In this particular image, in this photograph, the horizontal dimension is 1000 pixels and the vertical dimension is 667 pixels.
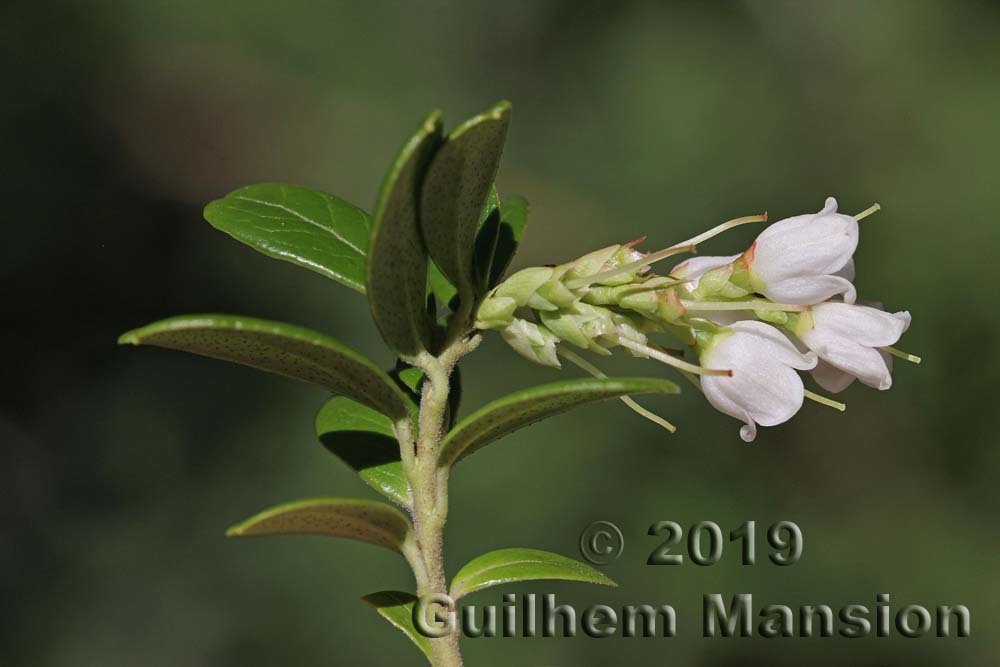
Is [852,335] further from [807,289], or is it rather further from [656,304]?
[656,304]

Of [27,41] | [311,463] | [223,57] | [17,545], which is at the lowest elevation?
[17,545]

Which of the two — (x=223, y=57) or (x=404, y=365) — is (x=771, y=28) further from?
(x=404, y=365)

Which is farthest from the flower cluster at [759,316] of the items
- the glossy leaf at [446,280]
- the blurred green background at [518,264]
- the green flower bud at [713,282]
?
the blurred green background at [518,264]

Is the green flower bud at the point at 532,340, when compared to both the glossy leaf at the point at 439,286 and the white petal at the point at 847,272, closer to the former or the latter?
the glossy leaf at the point at 439,286

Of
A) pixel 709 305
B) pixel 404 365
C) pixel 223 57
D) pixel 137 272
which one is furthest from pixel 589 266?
pixel 223 57

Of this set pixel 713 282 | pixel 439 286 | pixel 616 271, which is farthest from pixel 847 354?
pixel 439 286

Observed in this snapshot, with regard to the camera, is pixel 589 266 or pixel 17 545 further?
pixel 17 545

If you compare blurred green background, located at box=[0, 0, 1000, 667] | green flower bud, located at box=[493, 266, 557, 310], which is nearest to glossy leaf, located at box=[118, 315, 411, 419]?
green flower bud, located at box=[493, 266, 557, 310]
